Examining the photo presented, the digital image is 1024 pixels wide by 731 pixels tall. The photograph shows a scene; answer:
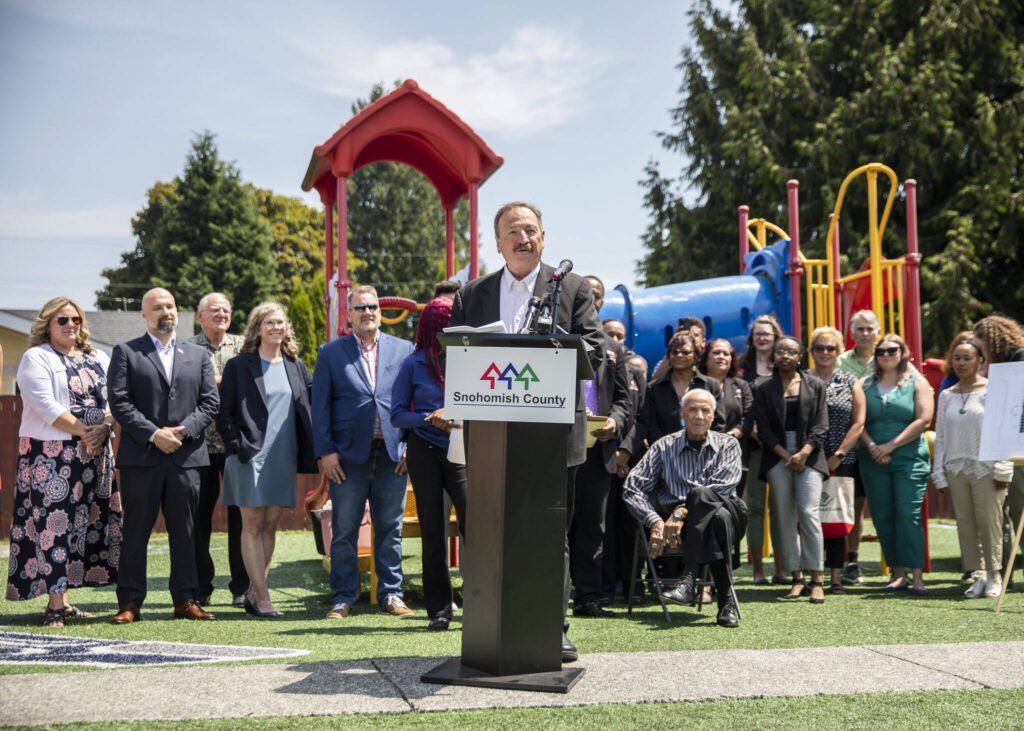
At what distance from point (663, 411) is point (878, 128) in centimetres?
1784

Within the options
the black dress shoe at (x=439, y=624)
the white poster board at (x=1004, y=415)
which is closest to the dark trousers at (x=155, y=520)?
the black dress shoe at (x=439, y=624)

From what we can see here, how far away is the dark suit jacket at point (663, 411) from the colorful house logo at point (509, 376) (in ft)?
10.5

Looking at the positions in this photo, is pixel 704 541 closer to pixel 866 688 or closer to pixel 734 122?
pixel 866 688

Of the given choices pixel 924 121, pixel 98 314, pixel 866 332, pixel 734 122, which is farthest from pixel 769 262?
pixel 98 314

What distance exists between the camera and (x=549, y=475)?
4.13 meters

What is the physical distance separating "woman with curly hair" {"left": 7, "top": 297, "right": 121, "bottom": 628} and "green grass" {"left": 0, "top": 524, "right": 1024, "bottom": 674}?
304mm

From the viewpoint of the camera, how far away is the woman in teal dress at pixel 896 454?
7.64m

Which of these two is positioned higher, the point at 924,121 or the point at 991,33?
the point at 991,33

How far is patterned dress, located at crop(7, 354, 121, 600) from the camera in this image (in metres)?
6.16

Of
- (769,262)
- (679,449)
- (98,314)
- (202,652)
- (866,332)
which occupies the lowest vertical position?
(202,652)

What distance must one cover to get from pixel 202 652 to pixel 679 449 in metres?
3.03

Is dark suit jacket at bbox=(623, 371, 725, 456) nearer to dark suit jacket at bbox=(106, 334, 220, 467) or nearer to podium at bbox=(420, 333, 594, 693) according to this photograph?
dark suit jacket at bbox=(106, 334, 220, 467)

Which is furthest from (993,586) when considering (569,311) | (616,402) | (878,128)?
(878,128)

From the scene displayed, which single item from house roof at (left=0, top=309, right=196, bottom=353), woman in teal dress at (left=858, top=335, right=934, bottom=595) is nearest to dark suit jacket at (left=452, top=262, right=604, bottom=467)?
woman in teal dress at (left=858, top=335, right=934, bottom=595)
